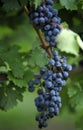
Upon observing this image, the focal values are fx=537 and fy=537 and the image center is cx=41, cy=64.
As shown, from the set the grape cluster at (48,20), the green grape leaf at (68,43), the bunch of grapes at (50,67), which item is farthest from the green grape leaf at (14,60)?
the green grape leaf at (68,43)

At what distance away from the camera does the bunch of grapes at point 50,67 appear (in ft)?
8.52

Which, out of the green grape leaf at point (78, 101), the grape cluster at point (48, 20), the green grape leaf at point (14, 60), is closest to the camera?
the grape cluster at point (48, 20)

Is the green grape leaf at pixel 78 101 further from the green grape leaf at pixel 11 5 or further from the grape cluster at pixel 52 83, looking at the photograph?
the green grape leaf at pixel 11 5

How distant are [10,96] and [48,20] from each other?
0.54 meters

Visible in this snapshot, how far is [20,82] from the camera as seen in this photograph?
2.86m

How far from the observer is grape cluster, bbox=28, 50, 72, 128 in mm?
2633

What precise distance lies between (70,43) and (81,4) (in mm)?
437

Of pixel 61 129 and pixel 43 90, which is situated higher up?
pixel 43 90

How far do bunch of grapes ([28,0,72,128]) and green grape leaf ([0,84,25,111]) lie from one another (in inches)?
7.8

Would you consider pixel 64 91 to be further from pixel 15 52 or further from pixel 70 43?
pixel 70 43

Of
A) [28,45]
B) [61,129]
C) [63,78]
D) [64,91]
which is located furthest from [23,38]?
[61,129]

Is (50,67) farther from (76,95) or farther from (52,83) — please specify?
(76,95)

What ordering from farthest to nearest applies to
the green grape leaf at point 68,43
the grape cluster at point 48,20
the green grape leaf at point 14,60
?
the green grape leaf at point 14,60 < the grape cluster at point 48,20 < the green grape leaf at point 68,43

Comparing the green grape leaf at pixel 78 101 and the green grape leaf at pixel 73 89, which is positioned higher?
the green grape leaf at pixel 73 89
